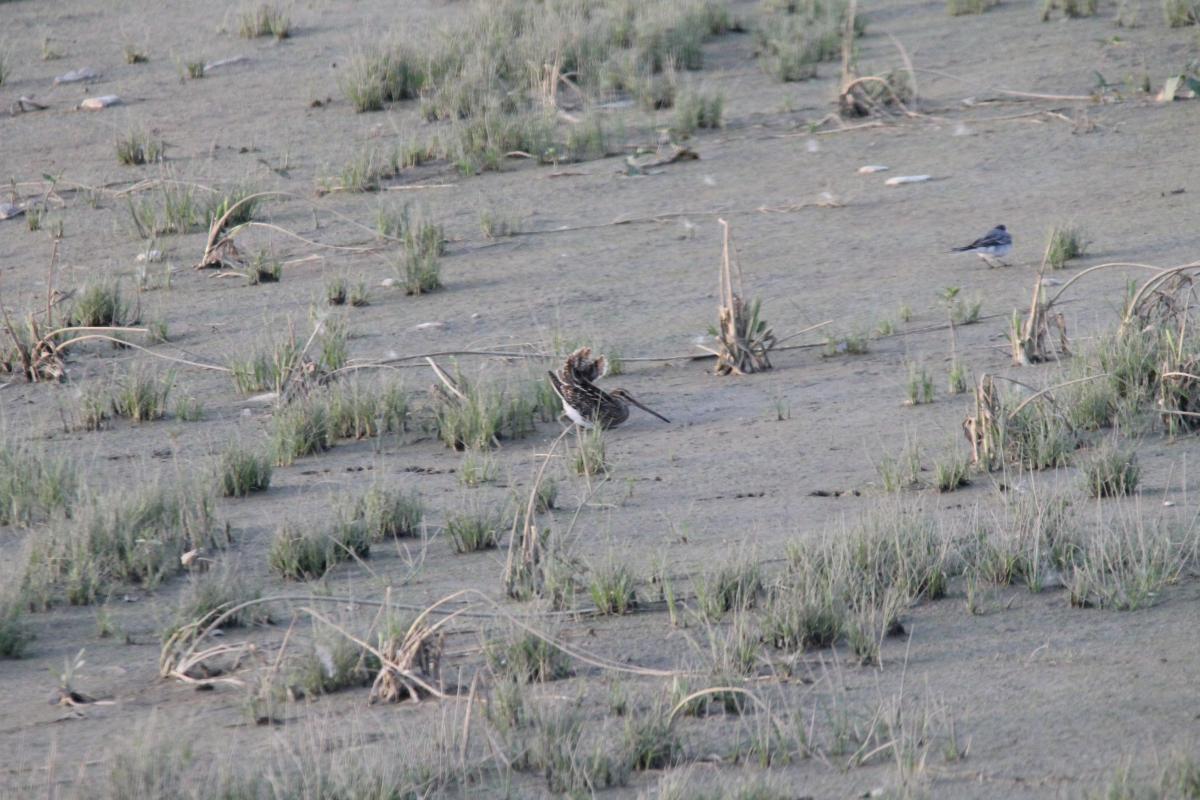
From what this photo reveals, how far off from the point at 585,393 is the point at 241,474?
60.4 inches

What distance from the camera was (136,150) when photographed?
1220 centimetres

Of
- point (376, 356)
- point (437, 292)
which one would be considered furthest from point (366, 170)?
point (376, 356)

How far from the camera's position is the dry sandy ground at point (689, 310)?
A: 167 inches

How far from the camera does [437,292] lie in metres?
9.38

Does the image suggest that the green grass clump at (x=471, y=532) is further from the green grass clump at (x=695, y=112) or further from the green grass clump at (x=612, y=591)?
the green grass clump at (x=695, y=112)

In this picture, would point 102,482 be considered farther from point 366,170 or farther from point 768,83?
point 768,83

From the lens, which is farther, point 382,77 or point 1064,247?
point 382,77

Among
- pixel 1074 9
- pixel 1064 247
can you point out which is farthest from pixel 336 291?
pixel 1074 9

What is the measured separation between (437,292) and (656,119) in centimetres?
427

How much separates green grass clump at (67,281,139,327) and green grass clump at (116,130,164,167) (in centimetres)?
349

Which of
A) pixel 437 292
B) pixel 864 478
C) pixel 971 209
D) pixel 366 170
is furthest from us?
pixel 366 170

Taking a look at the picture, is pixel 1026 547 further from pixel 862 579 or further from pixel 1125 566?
pixel 862 579

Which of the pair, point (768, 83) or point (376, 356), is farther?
point (768, 83)

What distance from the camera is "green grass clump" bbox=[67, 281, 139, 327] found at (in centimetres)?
874
